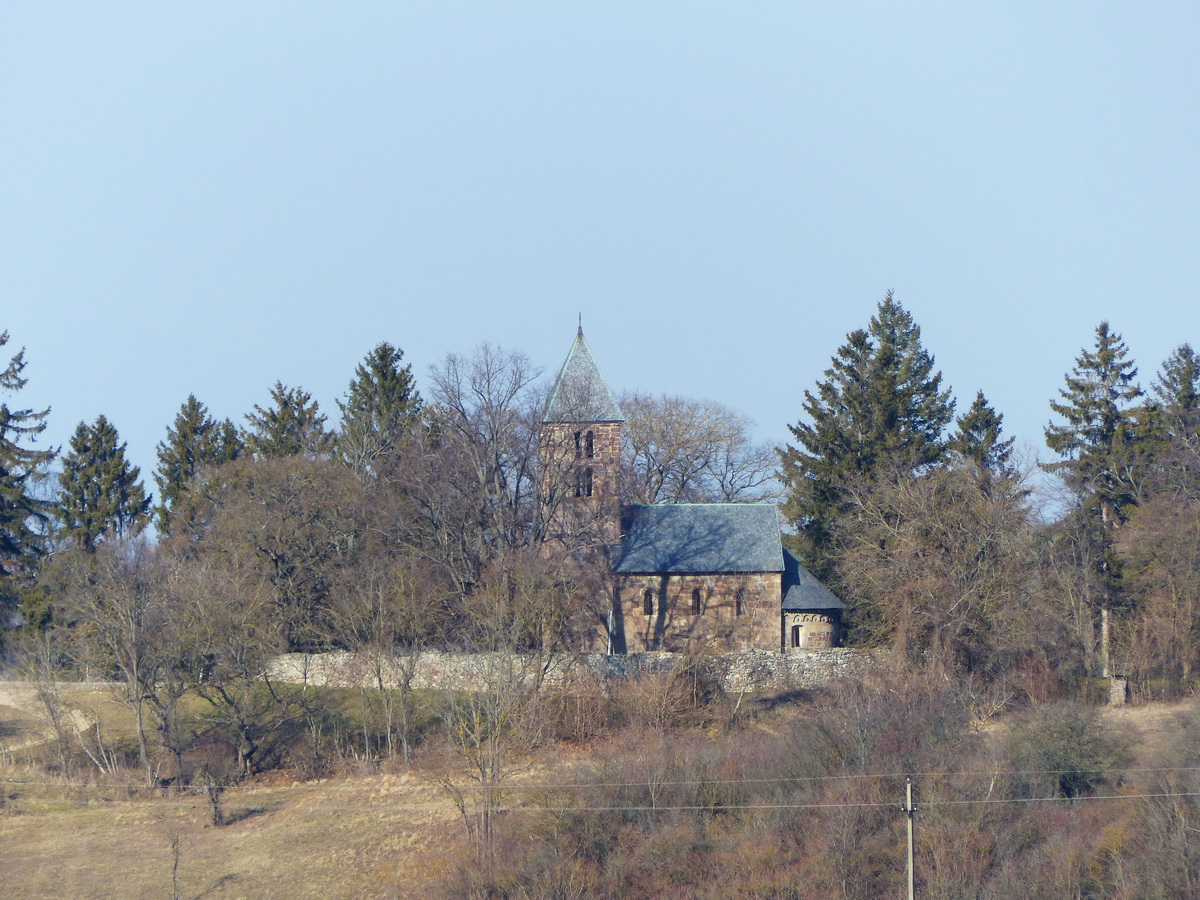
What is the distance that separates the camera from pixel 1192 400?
47.4 m

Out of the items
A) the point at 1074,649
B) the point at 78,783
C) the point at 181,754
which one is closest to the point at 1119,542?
the point at 1074,649

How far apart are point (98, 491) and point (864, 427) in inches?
1287

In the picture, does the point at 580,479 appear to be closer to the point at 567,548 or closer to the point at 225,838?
the point at 567,548

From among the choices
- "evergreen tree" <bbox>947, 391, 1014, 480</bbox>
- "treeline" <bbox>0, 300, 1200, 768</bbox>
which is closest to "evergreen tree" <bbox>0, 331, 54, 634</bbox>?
"treeline" <bbox>0, 300, 1200, 768</bbox>

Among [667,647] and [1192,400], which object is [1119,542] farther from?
[667,647]

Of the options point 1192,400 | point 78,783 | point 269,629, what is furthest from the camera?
point 1192,400

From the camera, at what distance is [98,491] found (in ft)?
169

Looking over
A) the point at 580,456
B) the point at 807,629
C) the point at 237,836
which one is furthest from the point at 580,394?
the point at 237,836

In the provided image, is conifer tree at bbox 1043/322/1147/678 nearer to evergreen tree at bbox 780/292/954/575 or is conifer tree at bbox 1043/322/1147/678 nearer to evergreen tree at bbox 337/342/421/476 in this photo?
evergreen tree at bbox 780/292/954/575

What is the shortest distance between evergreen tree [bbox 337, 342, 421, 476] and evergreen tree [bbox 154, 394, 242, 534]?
5.38 meters

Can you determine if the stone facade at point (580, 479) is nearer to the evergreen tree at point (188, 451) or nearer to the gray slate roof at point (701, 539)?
the gray slate roof at point (701, 539)

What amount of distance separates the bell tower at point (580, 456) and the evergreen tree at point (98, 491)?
18.8m

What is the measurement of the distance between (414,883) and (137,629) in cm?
1174

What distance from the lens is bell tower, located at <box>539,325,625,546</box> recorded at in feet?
141
